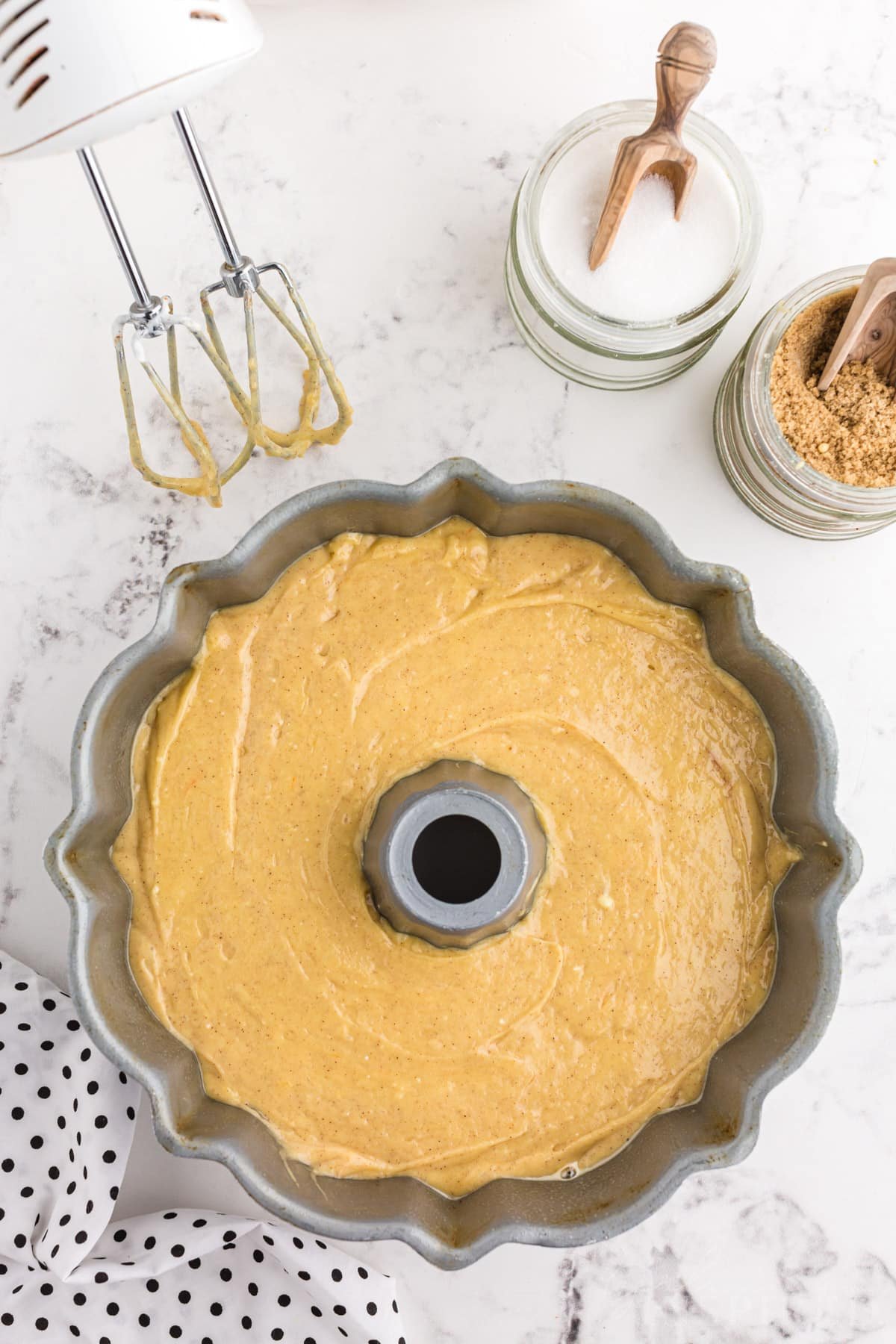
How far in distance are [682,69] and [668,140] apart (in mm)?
69

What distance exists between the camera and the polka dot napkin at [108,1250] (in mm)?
1298

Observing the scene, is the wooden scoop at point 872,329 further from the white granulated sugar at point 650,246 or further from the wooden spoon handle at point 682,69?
the wooden spoon handle at point 682,69

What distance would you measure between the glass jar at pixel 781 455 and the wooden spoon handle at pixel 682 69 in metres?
0.23

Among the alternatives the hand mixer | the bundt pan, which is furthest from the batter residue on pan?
the hand mixer

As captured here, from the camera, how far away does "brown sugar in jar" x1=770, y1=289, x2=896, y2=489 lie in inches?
47.8

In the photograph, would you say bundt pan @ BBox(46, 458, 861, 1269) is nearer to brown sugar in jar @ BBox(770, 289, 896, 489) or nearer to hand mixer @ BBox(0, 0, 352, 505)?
brown sugar in jar @ BBox(770, 289, 896, 489)

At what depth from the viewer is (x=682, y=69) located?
112 cm

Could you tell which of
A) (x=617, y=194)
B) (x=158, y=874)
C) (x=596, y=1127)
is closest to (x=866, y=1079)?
(x=596, y=1127)

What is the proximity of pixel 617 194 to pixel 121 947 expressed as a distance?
3.13 ft

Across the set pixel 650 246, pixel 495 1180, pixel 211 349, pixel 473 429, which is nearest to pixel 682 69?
pixel 650 246

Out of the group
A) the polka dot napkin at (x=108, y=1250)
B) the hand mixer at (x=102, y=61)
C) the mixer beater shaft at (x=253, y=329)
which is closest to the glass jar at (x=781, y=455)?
the mixer beater shaft at (x=253, y=329)

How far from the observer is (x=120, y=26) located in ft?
2.72

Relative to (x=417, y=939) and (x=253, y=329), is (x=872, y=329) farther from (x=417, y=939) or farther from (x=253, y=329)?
(x=417, y=939)

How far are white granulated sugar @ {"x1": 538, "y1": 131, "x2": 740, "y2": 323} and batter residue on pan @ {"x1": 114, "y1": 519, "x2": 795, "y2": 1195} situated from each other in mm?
329
